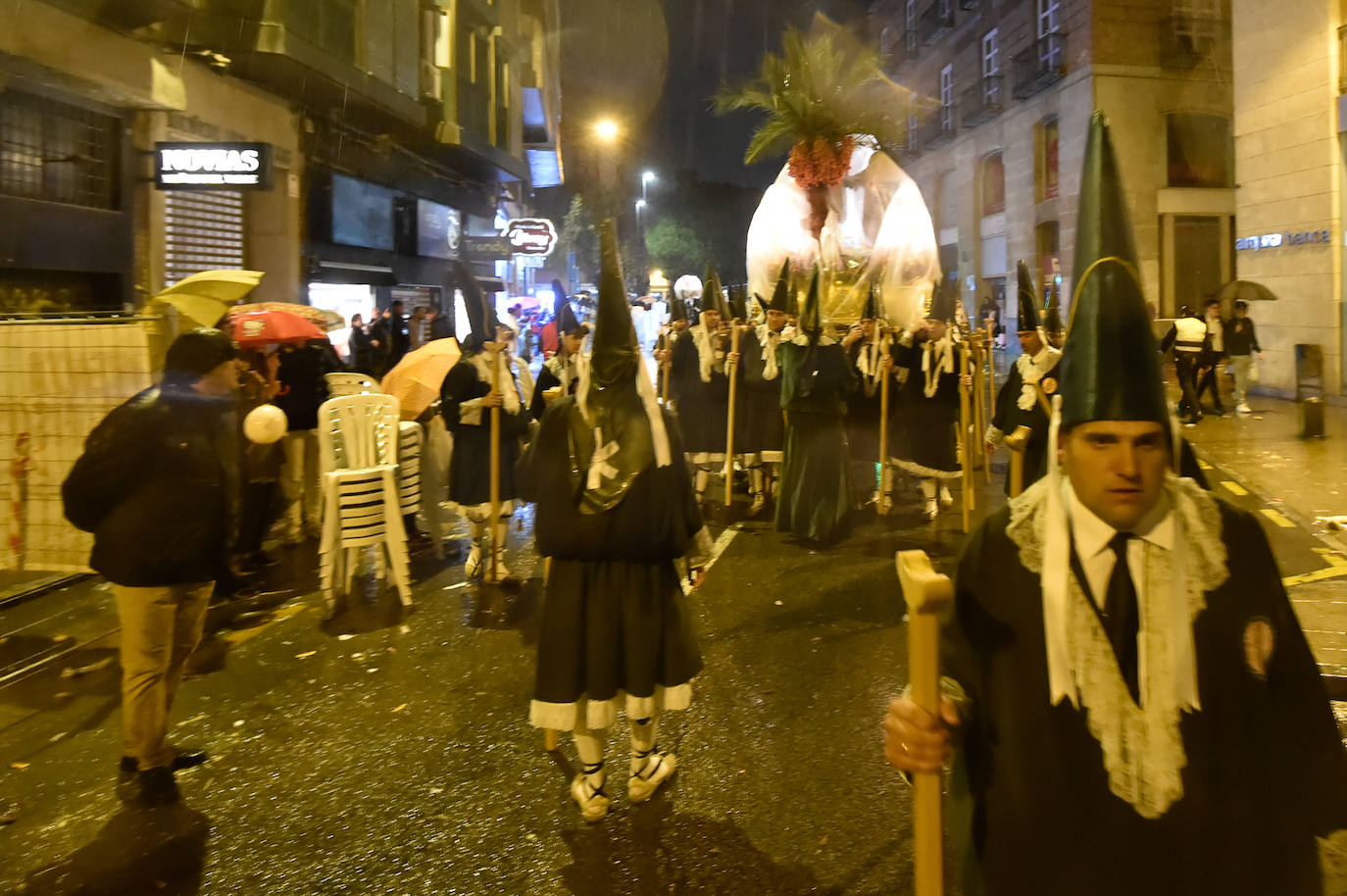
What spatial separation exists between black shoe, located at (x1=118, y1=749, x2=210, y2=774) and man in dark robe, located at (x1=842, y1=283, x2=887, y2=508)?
624cm

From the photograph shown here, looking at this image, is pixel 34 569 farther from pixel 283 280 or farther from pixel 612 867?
pixel 283 280

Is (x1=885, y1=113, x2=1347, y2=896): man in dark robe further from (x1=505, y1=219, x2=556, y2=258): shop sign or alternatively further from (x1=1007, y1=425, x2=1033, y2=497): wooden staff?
(x1=505, y1=219, x2=556, y2=258): shop sign

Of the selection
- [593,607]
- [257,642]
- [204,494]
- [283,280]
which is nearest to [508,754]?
[593,607]

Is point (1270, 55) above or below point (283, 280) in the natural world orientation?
above

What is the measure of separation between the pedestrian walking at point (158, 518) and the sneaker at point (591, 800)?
186cm

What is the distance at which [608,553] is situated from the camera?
4.07 m

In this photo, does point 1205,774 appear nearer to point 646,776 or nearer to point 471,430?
point 646,776

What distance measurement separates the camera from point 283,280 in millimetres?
17203

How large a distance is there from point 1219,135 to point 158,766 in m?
31.4

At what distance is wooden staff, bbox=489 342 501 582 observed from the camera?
24.2 feet

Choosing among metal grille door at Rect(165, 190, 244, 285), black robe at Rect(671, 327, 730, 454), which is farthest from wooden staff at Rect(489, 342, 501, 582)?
metal grille door at Rect(165, 190, 244, 285)

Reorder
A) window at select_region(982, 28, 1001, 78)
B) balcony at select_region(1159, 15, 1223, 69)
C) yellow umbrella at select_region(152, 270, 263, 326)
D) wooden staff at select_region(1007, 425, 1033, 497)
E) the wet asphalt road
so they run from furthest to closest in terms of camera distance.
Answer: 1. window at select_region(982, 28, 1001, 78)
2. balcony at select_region(1159, 15, 1223, 69)
3. yellow umbrella at select_region(152, 270, 263, 326)
4. wooden staff at select_region(1007, 425, 1033, 497)
5. the wet asphalt road

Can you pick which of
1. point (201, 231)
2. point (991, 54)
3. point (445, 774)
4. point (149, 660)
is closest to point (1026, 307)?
point (445, 774)

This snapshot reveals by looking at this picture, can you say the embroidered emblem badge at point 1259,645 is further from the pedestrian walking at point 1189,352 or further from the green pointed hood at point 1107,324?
the pedestrian walking at point 1189,352
